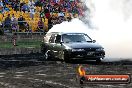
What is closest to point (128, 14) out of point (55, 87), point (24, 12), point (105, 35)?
point (105, 35)

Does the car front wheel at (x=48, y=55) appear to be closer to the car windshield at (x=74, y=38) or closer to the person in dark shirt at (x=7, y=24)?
the car windshield at (x=74, y=38)

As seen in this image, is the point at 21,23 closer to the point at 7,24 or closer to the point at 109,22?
the point at 7,24

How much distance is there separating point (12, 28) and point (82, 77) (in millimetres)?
34879

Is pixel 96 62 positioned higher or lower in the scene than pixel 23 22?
lower

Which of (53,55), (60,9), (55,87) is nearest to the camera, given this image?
(55,87)

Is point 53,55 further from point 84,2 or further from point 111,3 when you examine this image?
point 84,2

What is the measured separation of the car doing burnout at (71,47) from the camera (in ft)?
63.3

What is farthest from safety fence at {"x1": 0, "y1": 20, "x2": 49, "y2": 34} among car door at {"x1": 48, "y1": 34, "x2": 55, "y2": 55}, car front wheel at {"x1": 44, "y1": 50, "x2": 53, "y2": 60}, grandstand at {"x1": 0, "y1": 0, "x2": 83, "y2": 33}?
car front wheel at {"x1": 44, "y1": 50, "x2": 53, "y2": 60}

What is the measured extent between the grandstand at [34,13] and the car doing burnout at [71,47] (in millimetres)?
18573

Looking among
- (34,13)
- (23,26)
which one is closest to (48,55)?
(23,26)

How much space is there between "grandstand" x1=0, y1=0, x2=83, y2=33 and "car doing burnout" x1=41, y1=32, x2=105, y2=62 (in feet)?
60.9

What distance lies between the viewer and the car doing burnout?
19.3 metres

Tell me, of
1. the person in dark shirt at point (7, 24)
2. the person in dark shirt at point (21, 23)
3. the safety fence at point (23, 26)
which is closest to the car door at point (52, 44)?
the safety fence at point (23, 26)

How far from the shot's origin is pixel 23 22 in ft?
140
